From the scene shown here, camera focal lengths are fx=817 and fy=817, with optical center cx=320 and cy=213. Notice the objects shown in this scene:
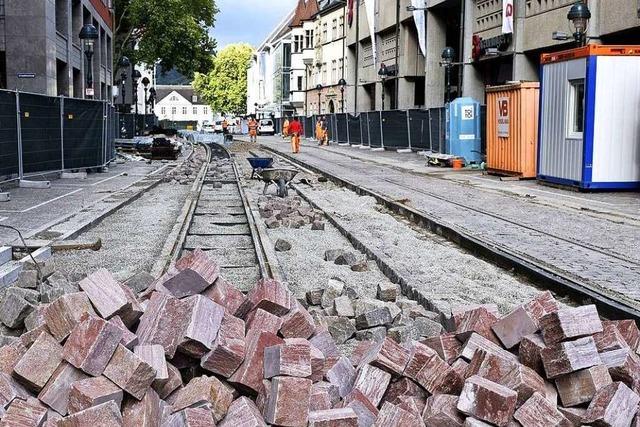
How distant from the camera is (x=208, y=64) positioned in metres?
61.9

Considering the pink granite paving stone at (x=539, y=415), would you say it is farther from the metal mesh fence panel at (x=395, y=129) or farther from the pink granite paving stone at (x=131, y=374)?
the metal mesh fence panel at (x=395, y=129)

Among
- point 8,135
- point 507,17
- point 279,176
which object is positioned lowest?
point 279,176

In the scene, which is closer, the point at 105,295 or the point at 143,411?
the point at 143,411

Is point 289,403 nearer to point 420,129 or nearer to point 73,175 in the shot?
A: point 73,175

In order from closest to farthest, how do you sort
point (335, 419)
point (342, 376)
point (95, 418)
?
point (95, 418) → point (335, 419) → point (342, 376)

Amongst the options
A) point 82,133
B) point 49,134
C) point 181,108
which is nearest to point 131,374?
point 49,134

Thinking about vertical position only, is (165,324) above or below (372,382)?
above

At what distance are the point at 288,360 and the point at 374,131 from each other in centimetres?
4073

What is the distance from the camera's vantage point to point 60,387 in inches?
157

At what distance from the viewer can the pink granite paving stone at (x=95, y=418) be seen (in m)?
3.67

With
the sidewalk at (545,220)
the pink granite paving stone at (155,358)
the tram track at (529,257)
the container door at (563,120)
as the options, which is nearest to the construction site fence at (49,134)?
the sidewalk at (545,220)

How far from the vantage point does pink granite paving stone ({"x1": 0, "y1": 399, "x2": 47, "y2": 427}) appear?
3.73m

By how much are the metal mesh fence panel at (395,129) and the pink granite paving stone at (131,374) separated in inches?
1373

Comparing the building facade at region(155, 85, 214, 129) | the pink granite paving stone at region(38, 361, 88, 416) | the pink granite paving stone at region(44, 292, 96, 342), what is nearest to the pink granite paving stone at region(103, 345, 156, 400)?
the pink granite paving stone at region(38, 361, 88, 416)
